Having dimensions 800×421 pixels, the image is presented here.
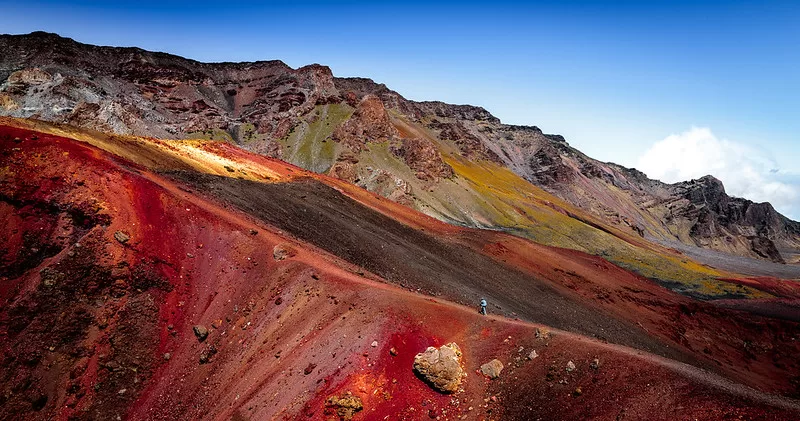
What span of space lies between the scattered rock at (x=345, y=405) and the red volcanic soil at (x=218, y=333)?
1.08ft

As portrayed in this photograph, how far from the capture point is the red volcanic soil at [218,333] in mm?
16328

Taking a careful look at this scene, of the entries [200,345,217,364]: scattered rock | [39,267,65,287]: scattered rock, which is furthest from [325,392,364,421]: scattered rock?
[39,267,65,287]: scattered rock

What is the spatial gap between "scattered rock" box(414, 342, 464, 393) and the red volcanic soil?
1.35 ft

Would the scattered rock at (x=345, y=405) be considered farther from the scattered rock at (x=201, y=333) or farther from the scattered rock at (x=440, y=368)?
the scattered rock at (x=201, y=333)

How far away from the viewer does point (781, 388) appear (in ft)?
126

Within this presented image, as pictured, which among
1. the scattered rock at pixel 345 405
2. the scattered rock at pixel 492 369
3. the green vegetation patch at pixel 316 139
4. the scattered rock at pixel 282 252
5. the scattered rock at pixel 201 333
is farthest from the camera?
the green vegetation patch at pixel 316 139

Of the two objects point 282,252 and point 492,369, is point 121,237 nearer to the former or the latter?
point 282,252

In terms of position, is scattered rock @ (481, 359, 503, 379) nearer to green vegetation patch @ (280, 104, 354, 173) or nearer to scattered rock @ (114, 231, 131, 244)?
scattered rock @ (114, 231, 131, 244)

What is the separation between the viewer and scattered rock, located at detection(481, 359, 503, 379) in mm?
17938

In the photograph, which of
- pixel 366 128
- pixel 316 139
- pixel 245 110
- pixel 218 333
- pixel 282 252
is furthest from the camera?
pixel 245 110

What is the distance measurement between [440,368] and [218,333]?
41.7ft

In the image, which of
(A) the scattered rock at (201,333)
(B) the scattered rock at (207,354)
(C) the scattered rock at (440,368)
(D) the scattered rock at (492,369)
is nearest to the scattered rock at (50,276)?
(A) the scattered rock at (201,333)

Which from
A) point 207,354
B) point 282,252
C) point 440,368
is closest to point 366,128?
point 282,252

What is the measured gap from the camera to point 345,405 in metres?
16.6
